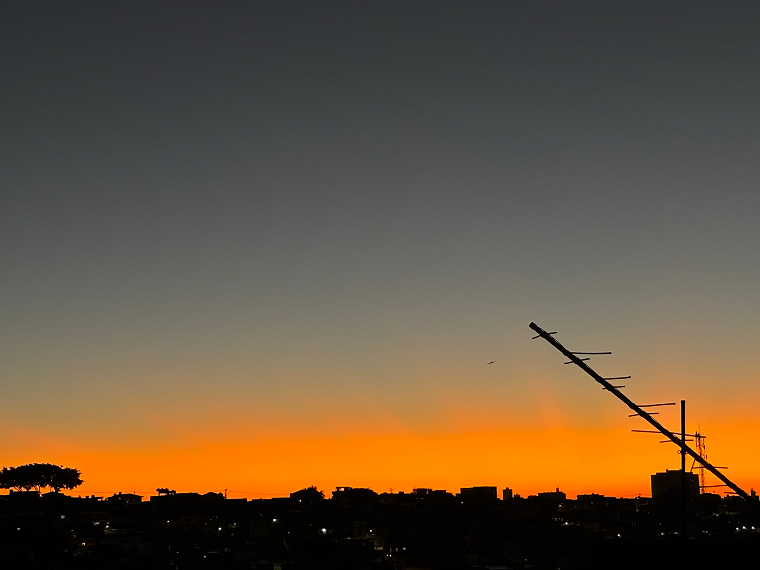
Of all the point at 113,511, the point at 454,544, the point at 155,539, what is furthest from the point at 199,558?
the point at 113,511

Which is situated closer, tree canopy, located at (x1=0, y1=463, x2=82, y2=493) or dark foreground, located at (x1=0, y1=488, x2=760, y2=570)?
dark foreground, located at (x1=0, y1=488, x2=760, y2=570)

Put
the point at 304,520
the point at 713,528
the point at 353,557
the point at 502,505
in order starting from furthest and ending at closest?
the point at 502,505, the point at 304,520, the point at 713,528, the point at 353,557

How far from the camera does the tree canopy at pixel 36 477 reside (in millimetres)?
156500

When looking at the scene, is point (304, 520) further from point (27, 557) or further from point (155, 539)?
point (27, 557)

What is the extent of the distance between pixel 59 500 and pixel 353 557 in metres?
65.8

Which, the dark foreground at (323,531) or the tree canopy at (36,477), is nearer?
the dark foreground at (323,531)

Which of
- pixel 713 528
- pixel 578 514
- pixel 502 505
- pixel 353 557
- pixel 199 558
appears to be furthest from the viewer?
pixel 502 505

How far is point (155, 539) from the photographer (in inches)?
4055

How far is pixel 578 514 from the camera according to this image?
132 metres

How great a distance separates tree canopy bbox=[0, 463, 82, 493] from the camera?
15650cm

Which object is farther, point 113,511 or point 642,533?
point 113,511

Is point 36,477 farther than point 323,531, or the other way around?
point 36,477

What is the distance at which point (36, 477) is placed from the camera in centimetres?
15662

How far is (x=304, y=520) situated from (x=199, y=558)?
30.3 meters
